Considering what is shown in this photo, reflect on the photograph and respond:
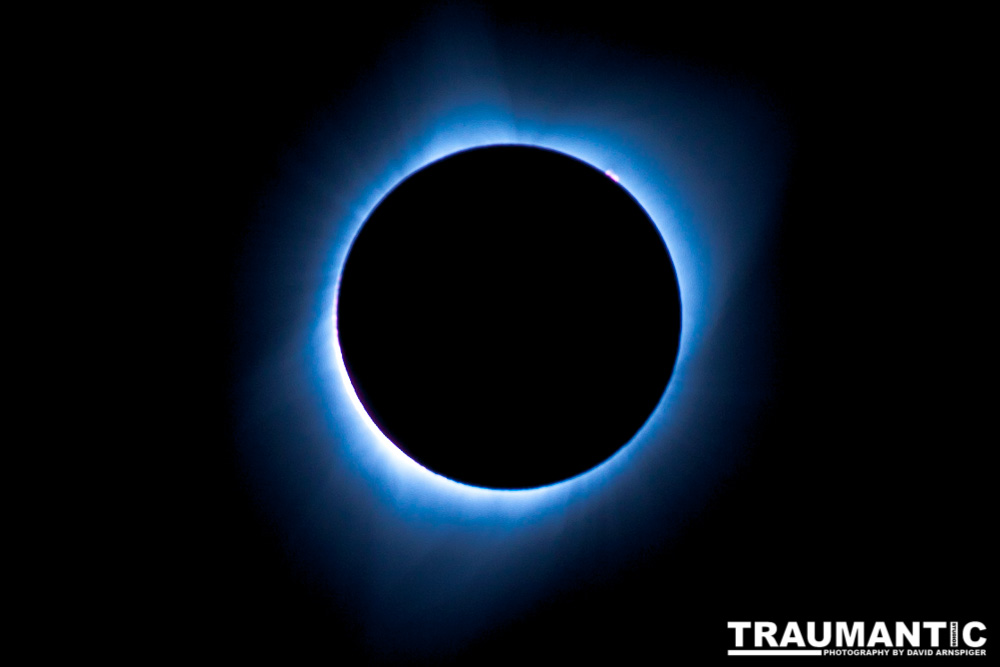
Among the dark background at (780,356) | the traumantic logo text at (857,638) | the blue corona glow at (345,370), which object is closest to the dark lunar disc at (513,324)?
the blue corona glow at (345,370)

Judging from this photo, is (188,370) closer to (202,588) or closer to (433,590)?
(202,588)

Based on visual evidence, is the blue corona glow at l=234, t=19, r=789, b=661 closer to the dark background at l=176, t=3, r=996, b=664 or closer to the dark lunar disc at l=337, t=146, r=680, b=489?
the dark background at l=176, t=3, r=996, b=664

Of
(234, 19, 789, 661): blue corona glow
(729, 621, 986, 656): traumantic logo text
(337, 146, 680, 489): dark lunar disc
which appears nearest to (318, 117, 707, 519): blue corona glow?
(234, 19, 789, 661): blue corona glow

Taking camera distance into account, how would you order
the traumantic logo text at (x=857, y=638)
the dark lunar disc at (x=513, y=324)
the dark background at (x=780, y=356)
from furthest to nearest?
the traumantic logo text at (x=857, y=638)
the dark background at (x=780, y=356)
the dark lunar disc at (x=513, y=324)

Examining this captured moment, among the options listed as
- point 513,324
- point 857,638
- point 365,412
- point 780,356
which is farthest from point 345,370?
point 857,638

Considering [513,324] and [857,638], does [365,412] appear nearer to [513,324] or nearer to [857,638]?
[513,324]

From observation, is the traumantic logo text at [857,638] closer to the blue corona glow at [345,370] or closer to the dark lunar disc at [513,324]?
the blue corona glow at [345,370]
